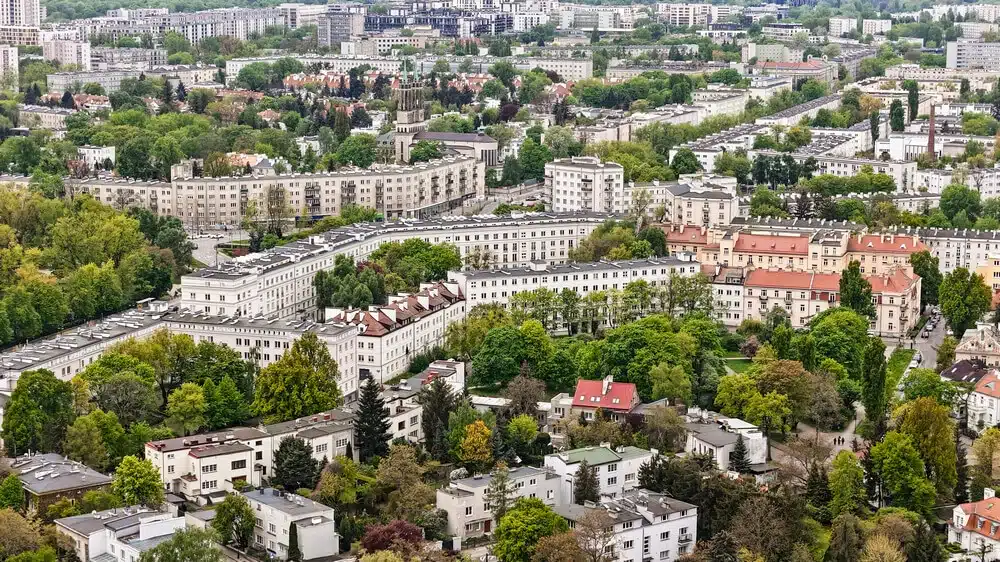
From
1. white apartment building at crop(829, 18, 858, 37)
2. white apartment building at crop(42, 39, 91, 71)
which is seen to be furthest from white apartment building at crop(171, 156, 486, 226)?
white apartment building at crop(829, 18, 858, 37)

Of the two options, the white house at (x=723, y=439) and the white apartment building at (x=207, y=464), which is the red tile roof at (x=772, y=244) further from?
the white apartment building at (x=207, y=464)

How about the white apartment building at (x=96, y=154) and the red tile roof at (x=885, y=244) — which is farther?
the white apartment building at (x=96, y=154)

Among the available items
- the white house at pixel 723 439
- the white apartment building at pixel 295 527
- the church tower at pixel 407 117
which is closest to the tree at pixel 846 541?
the white house at pixel 723 439

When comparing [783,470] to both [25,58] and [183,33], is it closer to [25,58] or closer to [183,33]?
[25,58]

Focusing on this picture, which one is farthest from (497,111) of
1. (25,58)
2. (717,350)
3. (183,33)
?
(183,33)

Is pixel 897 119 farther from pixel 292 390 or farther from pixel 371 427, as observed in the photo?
pixel 371 427

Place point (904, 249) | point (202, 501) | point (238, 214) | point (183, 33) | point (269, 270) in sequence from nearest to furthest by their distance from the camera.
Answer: point (202, 501) < point (269, 270) < point (904, 249) < point (238, 214) < point (183, 33)

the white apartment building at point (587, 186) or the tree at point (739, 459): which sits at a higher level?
the white apartment building at point (587, 186)
